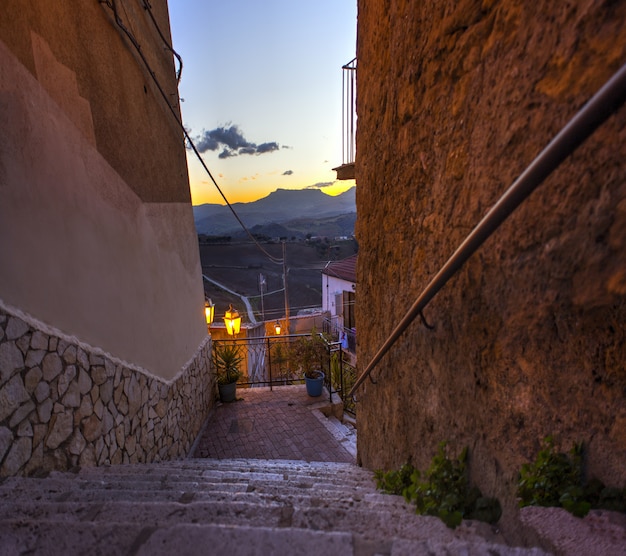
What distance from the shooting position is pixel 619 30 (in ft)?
2.63

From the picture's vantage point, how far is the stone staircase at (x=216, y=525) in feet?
3.25

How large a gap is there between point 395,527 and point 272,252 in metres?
37.6

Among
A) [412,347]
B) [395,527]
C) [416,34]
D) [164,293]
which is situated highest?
[416,34]

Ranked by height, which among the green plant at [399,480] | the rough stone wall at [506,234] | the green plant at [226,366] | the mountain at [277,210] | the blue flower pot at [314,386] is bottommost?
the blue flower pot at [314,386]

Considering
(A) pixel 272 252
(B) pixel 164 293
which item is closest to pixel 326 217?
(A) pixel 272 252

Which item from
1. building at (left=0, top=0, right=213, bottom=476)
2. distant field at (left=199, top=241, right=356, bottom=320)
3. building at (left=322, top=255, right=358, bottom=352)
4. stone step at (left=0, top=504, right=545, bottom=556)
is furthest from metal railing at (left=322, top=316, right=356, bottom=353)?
distant field at (left=199, top=241, right=356, bottom=320)

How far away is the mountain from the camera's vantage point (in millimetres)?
66037

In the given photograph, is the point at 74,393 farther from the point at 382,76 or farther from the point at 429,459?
the point at 382,76

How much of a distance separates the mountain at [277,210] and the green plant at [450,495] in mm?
57589

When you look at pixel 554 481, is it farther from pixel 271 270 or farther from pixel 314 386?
pixel 271 270

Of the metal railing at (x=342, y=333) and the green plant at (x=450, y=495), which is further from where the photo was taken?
the metal railing at (x=342, y=333)

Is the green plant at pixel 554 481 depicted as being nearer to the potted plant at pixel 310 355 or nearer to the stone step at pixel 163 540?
the stone step at pixel 163 540

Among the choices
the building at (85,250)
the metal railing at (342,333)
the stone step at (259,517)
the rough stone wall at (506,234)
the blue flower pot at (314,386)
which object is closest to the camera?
the rough stone wall at (506,234)

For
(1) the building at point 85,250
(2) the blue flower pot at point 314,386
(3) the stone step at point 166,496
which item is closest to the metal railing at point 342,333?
(2) the blue flower pot at point 314,386
